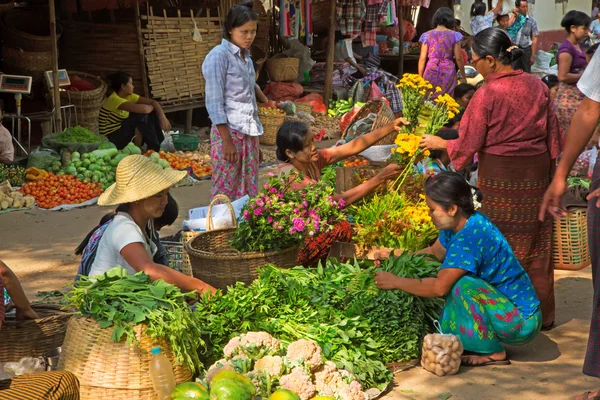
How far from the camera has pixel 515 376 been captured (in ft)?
13.9

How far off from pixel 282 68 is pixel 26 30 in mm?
4127

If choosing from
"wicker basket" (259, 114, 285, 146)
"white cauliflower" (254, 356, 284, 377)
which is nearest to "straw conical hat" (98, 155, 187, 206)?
"white cauliflower" (254, 356, 284, 377)

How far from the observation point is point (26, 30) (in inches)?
480

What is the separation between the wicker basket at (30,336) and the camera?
3.96 m

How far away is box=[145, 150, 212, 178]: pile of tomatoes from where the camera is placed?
10078mm

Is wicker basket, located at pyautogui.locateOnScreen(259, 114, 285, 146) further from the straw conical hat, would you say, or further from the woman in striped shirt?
the straw conical hat

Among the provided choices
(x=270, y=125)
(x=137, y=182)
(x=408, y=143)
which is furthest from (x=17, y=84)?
(x=137, y=182)

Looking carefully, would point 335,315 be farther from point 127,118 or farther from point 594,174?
point 127,118

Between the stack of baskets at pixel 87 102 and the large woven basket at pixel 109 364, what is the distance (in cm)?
731

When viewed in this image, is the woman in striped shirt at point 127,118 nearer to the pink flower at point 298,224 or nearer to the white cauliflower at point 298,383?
the pink flower at point 298,224

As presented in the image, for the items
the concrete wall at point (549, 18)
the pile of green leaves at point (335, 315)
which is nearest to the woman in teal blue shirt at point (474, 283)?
the pile of green leaves at point (335, 315)

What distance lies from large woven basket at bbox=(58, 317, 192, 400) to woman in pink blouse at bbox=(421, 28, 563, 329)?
224 centimetres

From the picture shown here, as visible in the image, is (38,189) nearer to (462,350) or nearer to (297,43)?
(462,350)

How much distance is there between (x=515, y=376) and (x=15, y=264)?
13.3 ft
